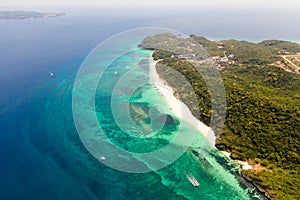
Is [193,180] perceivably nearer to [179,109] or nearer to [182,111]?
[182,111]

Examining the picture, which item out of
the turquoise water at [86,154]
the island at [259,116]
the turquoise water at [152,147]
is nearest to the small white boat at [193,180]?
the turquoise water at [152,147]

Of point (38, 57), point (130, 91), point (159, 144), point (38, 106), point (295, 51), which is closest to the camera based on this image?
point (159, 144)

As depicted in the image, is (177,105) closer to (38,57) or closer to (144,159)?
(144,159)

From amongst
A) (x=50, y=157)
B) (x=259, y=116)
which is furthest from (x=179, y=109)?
(x=50, y=157)

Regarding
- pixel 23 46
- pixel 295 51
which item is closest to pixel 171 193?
pixel 295 51

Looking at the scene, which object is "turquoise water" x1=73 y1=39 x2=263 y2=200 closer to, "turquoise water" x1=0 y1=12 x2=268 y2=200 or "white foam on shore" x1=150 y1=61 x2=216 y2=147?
"turquoise water" x1=0 y1=12 x2=268 y2=200
